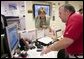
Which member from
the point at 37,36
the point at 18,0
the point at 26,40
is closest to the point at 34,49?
the point at 26,40

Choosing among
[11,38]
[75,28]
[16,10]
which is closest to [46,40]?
[16,10]

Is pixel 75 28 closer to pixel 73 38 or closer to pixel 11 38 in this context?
pixel 73 38

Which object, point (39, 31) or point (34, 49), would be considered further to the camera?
point (39, 31)

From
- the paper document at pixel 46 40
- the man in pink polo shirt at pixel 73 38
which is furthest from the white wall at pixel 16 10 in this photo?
the man in pink polo shirt at pixel 73 38

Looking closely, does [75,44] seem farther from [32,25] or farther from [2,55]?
[32,25]

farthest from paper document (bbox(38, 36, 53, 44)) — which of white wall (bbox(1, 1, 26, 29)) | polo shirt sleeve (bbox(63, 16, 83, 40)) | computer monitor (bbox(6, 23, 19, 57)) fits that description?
polo shirt sleeve (bbox(63, 16, 83, 40))

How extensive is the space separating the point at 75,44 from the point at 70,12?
415 mm

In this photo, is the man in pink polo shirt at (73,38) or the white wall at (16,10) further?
the white wall at (16,10)

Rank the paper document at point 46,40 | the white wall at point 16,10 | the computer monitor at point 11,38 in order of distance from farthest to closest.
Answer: the white wall at point 16,10, the paper document at point 46,40, the computer monitor at point 11,38

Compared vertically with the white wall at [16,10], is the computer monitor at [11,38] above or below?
below

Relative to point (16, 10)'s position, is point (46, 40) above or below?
below

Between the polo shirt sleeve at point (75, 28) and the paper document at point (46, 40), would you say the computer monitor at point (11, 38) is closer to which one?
the polo shirt sleeve at point (75, 28)

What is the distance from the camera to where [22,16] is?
313cm

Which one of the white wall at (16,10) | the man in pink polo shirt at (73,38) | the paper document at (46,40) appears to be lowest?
the paper document at (46,40)
